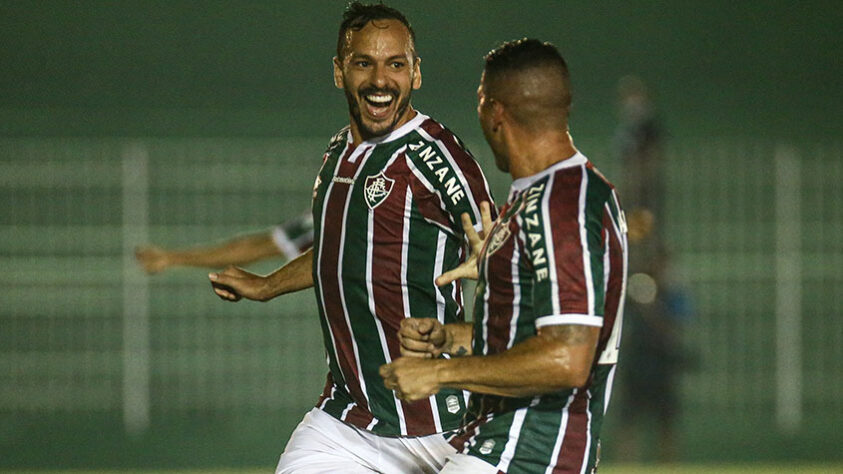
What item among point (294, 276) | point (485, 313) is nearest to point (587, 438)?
point (485, 313)

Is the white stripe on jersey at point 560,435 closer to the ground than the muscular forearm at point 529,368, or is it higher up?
closer to the ground

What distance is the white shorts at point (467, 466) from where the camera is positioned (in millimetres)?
3803

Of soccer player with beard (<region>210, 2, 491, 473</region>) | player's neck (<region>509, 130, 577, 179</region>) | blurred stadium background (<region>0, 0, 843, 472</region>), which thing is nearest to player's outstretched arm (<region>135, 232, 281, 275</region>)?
soccer player with beard (<region>210, 2, 491, 473</region>)

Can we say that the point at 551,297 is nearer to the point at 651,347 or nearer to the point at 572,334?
the point at 572,334

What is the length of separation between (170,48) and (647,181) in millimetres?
7704

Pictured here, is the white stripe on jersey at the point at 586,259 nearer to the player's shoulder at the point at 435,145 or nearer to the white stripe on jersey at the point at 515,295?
the white stripe on jersey at the point at 515,295

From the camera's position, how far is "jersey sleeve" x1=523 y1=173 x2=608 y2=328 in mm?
3500

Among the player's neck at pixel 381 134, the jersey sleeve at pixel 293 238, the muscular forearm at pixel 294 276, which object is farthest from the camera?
the jersey sleeve at pixel 293 238

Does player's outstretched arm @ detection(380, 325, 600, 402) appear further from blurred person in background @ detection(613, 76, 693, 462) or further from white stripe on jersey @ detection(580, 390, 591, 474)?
blurred person in background @ detection(613, 76, 693, 462)

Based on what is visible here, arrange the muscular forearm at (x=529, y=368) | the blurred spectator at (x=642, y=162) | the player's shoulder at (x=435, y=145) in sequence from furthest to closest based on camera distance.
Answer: the blurred spectator at (x=642, y=162) → the player's shoulder at (x=435, y=145) → the muscular forearm at (x=529, y=368)

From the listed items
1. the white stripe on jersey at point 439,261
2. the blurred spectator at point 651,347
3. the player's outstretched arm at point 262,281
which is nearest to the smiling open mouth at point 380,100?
the white stripe on jersey at point 439,261

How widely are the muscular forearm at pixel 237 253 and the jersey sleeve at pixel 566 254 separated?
6.95 ft

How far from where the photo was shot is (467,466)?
3.84 metres

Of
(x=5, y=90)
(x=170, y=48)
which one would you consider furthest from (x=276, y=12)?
(x=5, y=90)
